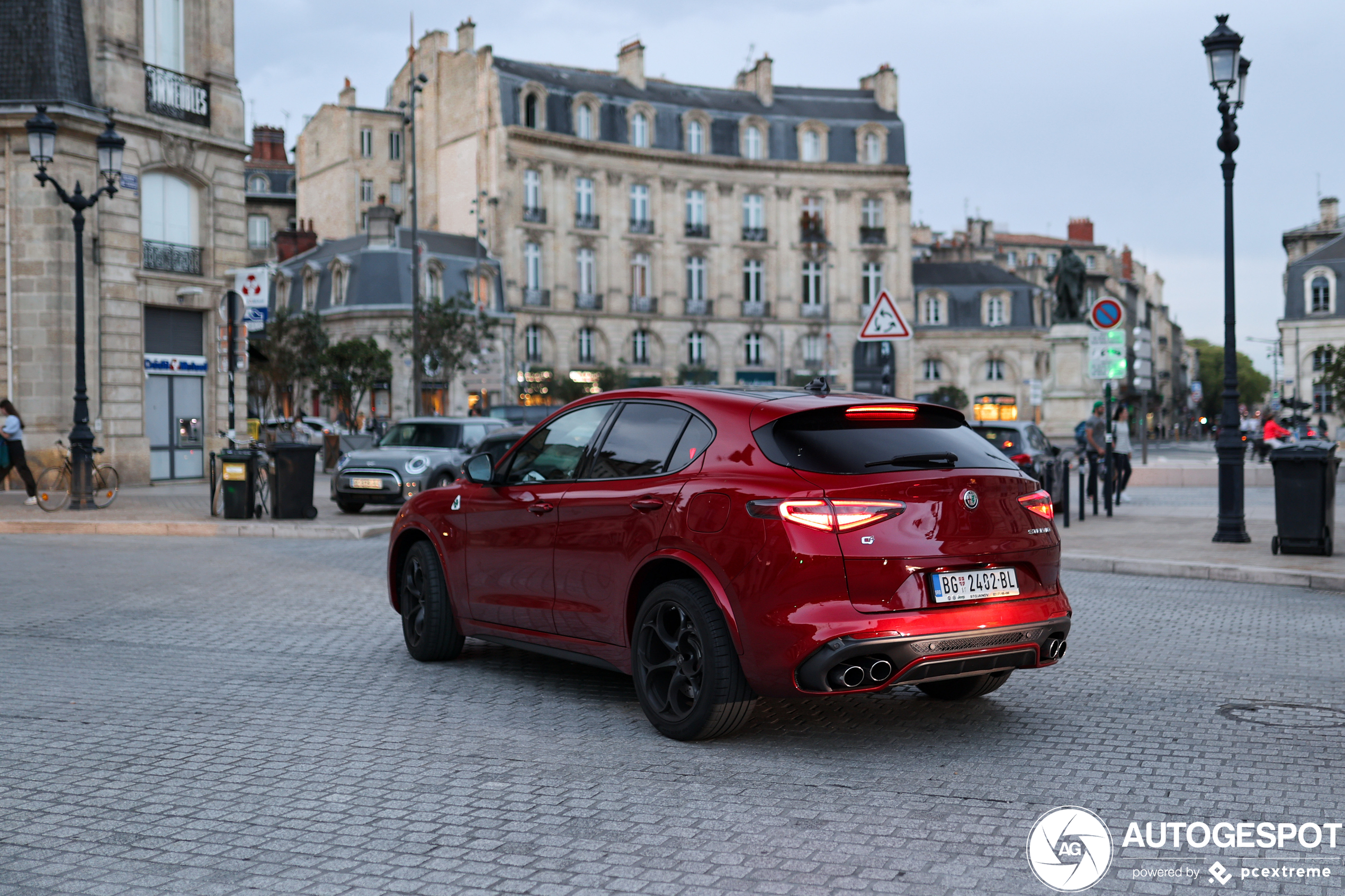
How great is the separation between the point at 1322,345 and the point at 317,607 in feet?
246

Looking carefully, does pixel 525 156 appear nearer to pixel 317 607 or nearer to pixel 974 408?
pixel 974 408

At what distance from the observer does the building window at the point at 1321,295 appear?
244 feet

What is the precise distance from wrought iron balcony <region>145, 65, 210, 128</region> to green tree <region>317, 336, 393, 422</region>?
55.8ft

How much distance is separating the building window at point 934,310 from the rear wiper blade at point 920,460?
78213 millimetres

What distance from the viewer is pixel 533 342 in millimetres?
65500

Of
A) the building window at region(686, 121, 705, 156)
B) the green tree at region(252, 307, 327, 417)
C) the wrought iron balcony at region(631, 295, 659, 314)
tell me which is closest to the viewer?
the green tree at region(252, 307, 327, 417)

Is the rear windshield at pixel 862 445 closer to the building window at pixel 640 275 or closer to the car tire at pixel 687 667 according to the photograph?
the car tire at pixel 687 667

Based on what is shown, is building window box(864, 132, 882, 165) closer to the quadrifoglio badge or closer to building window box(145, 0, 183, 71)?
building window box(145, 0, 183, 71)

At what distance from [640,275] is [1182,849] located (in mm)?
66399

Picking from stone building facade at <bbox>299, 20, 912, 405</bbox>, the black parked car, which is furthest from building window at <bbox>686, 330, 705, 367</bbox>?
the black parked car

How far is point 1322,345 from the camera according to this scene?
7375cm

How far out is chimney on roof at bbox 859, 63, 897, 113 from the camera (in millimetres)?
75438

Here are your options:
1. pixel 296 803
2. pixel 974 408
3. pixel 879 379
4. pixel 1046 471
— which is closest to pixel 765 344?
pixel 879 379

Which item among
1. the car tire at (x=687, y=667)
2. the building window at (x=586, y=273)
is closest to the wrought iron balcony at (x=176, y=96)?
the car tire at (x=687, y=667)
